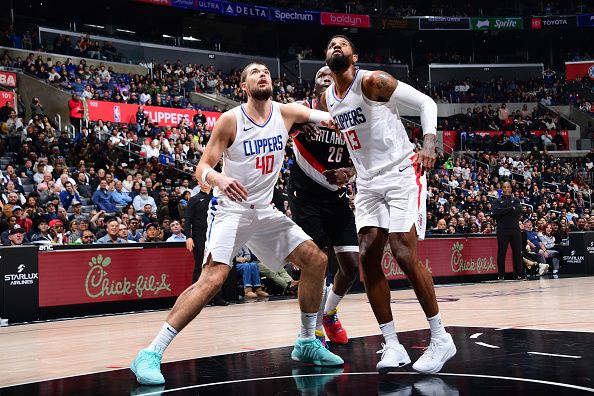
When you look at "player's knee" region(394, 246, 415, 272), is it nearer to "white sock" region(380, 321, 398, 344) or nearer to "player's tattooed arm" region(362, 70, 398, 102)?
"white sock" region(380, 321, 398, 344)

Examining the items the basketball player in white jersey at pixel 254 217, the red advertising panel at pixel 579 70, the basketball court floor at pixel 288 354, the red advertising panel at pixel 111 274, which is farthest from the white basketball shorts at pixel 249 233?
the red advertising panel at pixel 579 70

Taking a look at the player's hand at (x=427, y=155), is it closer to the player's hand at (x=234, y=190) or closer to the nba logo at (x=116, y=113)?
the player's hand at (x=234, y=190)

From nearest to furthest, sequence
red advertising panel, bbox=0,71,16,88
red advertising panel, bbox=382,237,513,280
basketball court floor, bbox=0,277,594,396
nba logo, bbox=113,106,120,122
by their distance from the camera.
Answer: basketball court floor, bbox=0,277,594,396, red advertising panel, bbox=382,237,513,280, red advertising panel, bbox=0,71,16,88, nba logo, bbox=113,106,120,122

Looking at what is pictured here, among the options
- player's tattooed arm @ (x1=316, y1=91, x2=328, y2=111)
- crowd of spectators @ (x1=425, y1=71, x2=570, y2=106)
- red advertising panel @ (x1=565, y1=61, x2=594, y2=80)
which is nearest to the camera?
player's tattooed arm @ (x1=316, y1=91, x2=328, y2=111)

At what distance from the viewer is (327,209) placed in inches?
247

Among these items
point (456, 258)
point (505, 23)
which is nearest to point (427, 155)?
point (456, 258)

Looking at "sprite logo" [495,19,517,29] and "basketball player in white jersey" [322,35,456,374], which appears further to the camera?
"sprite logo" [495,19,517,29]

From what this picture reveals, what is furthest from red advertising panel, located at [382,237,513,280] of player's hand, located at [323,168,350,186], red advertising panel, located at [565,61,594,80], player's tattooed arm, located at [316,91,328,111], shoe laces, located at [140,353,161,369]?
red advertising panel, located at [565,61,594,80]

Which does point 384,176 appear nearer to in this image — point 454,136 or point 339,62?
point 339,62

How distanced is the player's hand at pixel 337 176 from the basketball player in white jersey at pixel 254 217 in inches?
18.5

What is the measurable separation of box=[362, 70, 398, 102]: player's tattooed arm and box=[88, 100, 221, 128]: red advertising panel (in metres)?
16.5

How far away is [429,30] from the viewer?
130ft

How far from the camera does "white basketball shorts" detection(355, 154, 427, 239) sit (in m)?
4.89

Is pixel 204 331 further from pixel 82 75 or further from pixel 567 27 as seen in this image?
pixel 567 27
